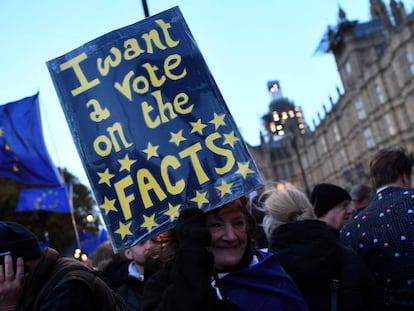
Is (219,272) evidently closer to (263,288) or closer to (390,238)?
(263,288)

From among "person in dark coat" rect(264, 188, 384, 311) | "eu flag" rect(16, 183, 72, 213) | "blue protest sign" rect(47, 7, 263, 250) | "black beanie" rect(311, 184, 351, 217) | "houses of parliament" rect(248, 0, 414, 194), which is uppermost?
"houses of parliament" rect(248, 0, 414, 194)

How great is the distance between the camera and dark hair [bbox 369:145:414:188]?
3.19 metres

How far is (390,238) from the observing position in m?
2.89

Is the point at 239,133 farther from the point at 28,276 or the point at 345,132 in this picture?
the point at 345,132

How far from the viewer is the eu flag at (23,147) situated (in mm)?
9000

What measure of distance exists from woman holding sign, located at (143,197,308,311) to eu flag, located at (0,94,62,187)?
A: 754 centimetres

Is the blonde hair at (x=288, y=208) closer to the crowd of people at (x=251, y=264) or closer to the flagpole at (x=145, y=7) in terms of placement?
the crowd of people at (x=251, y=264)

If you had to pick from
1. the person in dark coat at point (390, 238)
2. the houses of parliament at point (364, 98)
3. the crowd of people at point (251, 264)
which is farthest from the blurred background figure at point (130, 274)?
the houses of parliament at point (364, 98)

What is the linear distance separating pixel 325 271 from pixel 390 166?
100 centimetres

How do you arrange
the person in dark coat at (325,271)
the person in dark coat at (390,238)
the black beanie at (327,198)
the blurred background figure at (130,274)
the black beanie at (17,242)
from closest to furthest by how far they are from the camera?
1. the black beanie at (17,242)
2. the person in dark coat at (325,271)
3. the person in dark coat at (390,238)
4. the blurred background figure at (130,274)
5. the black beanie at (327,198)

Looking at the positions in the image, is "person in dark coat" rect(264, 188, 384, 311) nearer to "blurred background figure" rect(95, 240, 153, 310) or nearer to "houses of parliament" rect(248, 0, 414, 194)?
"blurred background figure" rect(95, 240, 153, 310)

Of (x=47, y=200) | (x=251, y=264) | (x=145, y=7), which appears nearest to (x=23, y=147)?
(x=47, y=200)

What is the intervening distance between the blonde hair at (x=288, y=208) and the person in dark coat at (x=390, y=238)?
355 mm

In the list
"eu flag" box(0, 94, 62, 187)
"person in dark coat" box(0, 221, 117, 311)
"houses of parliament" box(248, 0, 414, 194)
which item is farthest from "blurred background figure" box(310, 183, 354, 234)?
"houses of parliament" box(248, 0, 414, 194)
